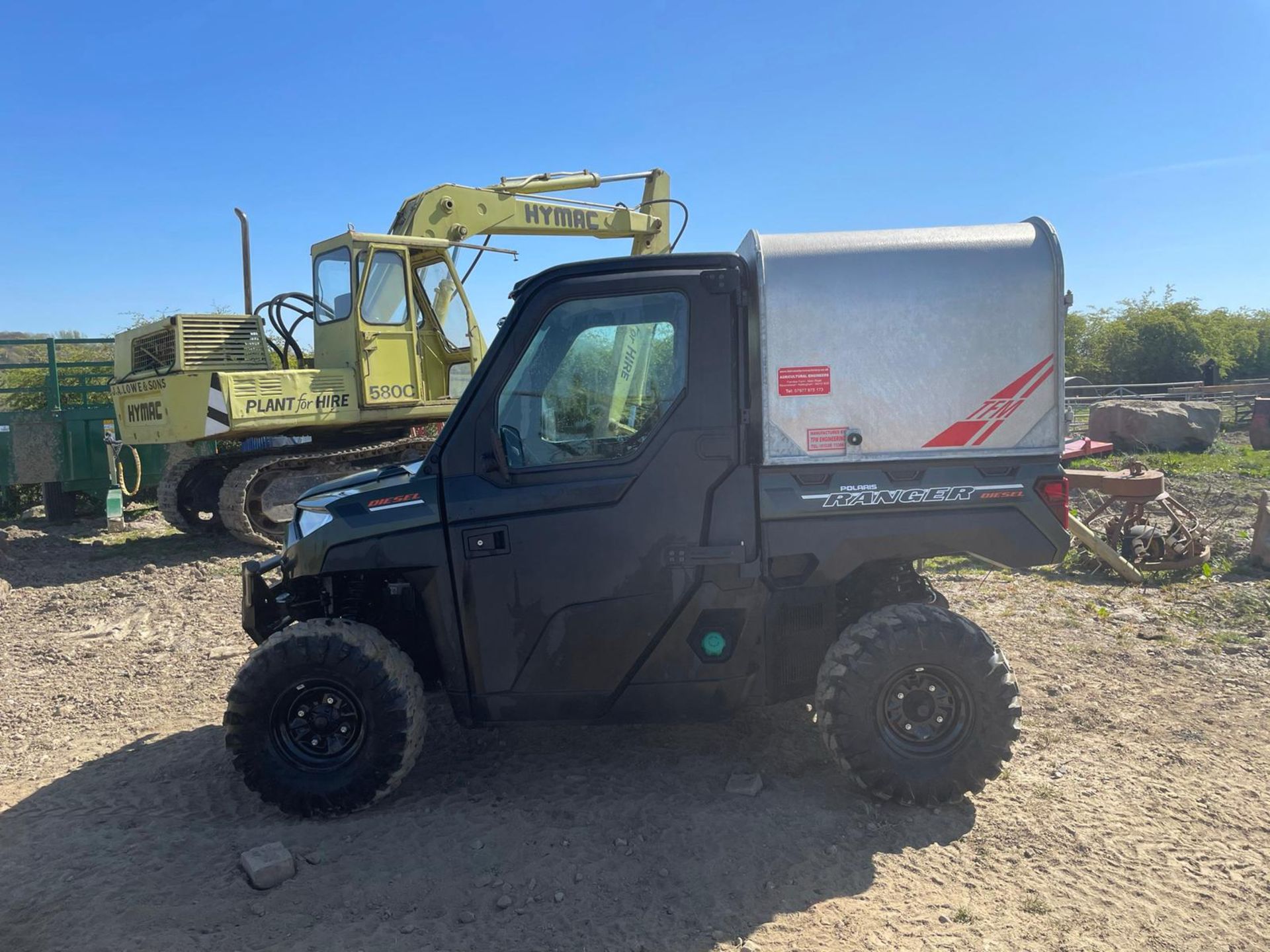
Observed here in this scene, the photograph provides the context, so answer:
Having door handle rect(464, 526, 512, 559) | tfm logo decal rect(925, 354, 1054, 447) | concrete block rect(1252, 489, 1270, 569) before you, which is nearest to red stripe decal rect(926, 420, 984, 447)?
tfm logo decal rect(925, 354, 1054, 447)

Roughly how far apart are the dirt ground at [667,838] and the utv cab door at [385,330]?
4.76 m

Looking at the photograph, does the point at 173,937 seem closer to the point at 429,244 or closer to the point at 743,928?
the point at 743,928

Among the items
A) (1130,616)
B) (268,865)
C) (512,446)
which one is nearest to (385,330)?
(512,446)

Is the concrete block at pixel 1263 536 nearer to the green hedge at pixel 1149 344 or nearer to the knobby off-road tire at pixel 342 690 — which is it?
the knobby off-road tire at pixel 342 690

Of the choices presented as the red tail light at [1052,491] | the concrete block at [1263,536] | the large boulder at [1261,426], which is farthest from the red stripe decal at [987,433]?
the large boulder at [1261,426]

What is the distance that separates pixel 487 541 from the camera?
369cm

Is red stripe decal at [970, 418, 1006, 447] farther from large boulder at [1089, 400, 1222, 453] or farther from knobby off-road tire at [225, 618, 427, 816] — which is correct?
large boulder at [1089, 400, 1222, 453]

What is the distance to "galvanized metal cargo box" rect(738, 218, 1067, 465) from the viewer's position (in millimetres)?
3586

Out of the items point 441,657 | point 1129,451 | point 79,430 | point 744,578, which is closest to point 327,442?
point 79,430

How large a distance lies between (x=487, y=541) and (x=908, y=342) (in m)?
1.94

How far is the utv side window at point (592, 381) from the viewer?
3.73 metres

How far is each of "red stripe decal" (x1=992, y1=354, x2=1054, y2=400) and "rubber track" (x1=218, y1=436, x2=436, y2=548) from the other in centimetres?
719

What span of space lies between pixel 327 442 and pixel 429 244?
265 centimetres

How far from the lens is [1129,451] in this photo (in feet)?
52.4
